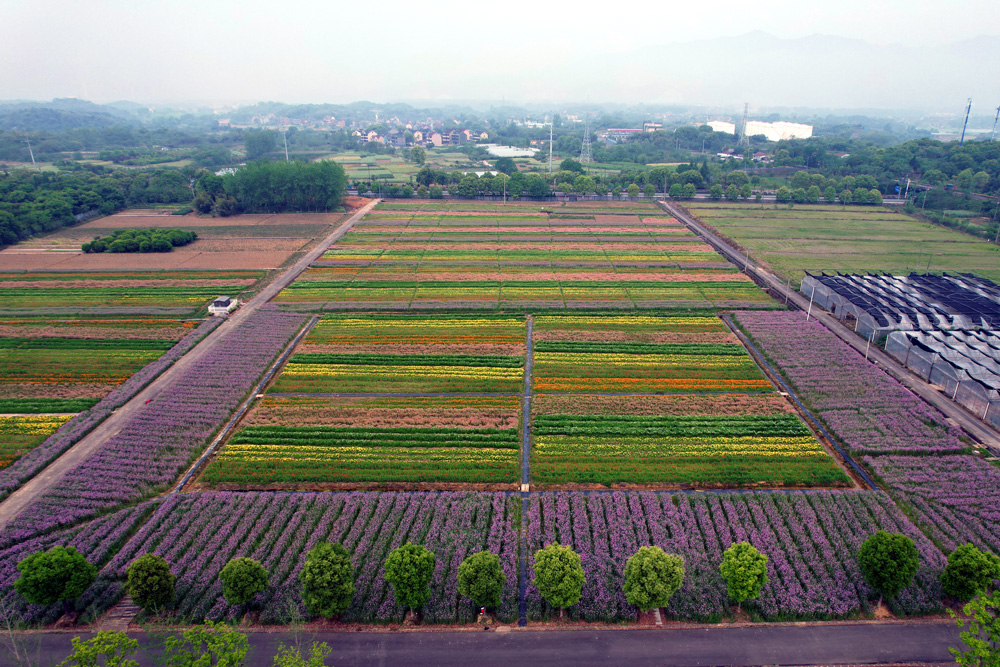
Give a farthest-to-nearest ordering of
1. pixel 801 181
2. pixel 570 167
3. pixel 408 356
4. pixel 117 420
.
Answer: pixel 570 167 → pixel 801 181 → pixel 408 356 → pixel 117 420

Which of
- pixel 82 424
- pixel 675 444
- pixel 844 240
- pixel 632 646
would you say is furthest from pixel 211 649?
pixel 844 240

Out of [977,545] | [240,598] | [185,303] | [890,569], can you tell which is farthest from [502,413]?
[185,303]

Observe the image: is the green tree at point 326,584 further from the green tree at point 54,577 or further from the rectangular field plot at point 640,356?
the rectangular field plot at point 640,356

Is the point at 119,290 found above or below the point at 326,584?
above

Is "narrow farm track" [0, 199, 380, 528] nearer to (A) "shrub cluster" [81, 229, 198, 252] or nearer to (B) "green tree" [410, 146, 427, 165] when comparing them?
(A) "shrub cluster" [81, 229, 198, 252]

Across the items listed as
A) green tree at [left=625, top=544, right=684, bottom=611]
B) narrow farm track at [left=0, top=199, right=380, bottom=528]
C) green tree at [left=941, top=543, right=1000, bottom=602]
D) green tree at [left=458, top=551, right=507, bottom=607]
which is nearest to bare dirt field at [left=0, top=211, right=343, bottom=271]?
narrow farm track at [left=0, top=199, right=380, bottom=528]

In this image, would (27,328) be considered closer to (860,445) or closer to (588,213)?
(860,445)

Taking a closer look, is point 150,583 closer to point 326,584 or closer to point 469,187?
point 326,584

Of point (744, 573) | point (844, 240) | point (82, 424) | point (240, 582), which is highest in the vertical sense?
point (844, 240)
